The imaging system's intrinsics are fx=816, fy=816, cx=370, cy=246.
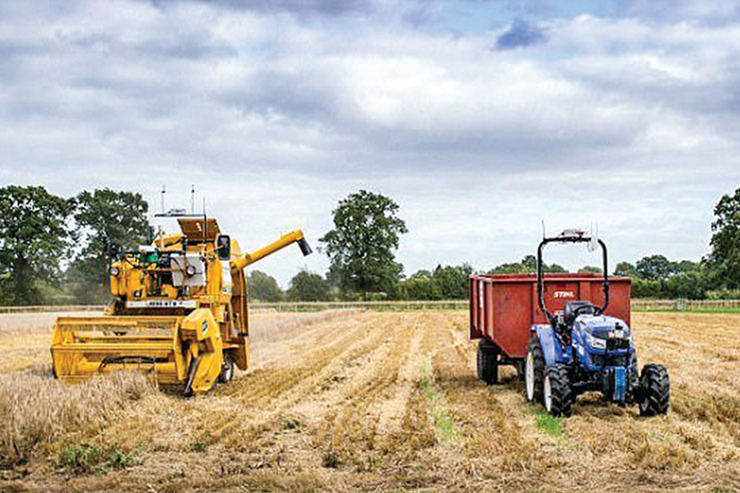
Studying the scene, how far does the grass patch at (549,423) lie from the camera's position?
32.1 ft

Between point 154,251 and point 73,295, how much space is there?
5461cm

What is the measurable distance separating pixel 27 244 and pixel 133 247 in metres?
12.3

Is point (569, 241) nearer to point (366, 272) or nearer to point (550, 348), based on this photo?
point (550, 348)

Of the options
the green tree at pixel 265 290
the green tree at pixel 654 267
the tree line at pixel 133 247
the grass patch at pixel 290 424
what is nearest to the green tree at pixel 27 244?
the tree line at pixel 133 247

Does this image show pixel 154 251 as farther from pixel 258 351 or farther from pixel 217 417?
pixel 258 351

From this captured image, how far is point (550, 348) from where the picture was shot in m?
11.5

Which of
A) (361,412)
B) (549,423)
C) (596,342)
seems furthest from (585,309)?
(361,412)

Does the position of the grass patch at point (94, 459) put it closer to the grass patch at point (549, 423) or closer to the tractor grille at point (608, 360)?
the grass patch at point (549, 423)

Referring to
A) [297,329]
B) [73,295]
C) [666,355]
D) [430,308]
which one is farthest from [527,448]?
[73,295]

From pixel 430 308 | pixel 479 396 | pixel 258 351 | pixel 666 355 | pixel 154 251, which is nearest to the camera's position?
pixel 479 396

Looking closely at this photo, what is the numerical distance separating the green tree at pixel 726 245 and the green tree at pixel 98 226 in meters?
44.2

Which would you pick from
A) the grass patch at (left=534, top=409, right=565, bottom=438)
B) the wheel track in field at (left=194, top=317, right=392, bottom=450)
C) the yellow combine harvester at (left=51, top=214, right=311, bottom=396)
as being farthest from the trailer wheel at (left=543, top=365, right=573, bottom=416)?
the yellow combine harvester at (left=51, top=214, right=311, bottom=396)

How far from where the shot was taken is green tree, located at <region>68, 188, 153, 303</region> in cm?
6456

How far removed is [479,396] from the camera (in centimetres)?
1297
